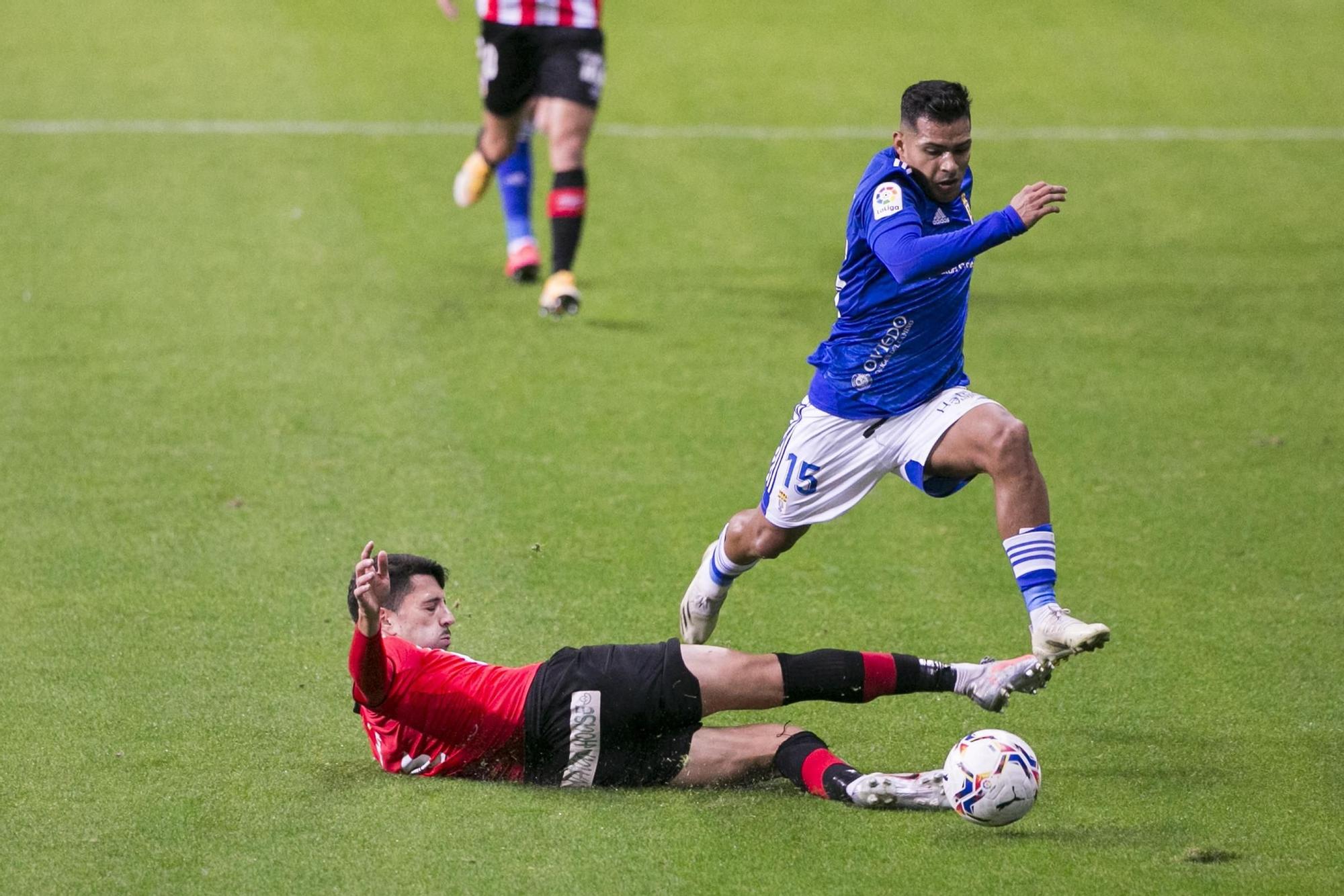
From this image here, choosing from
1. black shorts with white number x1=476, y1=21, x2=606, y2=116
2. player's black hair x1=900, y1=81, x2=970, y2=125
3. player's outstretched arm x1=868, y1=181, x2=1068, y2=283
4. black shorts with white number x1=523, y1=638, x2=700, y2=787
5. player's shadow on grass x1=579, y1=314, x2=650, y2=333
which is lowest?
black shorts with white number x1=523, y1=638, x2=700, y2=787

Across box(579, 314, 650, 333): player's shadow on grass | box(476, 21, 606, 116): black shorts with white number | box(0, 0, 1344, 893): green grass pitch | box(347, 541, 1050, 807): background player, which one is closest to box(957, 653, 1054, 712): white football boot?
box(347, 541, 1050, 807): background player

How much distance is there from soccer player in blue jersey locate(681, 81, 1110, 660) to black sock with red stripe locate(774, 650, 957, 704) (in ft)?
1.31

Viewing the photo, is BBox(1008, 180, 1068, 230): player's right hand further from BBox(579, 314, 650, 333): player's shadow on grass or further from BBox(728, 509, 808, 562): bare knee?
BBox(579, 314, 650, 333): player's shadow on grass

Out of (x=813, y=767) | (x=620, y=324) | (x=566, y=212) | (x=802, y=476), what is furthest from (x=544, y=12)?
(x=813, y=767)

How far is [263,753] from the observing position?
18.1 ft

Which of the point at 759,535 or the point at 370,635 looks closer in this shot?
the point at 370,635

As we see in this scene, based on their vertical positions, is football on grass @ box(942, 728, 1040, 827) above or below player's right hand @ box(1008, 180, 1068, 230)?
below

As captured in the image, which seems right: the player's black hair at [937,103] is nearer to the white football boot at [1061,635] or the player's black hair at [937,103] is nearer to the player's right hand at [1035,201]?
the player's right hand at [1035,201]

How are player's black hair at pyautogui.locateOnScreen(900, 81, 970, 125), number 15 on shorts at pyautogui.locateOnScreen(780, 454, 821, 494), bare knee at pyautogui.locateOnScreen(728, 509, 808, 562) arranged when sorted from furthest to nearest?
bare knee at pyautogui.locateOnScreen(728, 509, 808, 562), number 15 on shorts at pyautogui.locateOnScreen(780, 454, 821, 494), player's black hair at pyautogui.locateOnScreen(900, 81, 970, 125)

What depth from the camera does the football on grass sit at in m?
4.89

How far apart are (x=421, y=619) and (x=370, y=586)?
65 cm

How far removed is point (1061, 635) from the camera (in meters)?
5.15

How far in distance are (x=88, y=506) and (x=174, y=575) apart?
37.7 inches

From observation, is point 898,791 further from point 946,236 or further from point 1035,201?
point 1035,201
